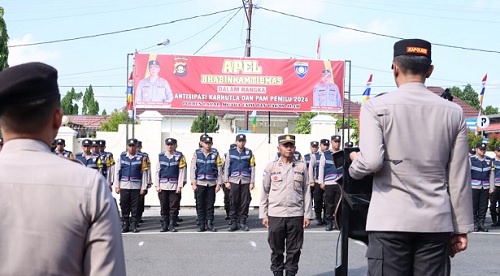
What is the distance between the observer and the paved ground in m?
9.25

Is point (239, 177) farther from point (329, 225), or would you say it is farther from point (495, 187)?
point (495, 187)

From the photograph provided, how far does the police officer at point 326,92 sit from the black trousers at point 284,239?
9611 millimetres

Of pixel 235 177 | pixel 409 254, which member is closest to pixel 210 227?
pixel 235 177

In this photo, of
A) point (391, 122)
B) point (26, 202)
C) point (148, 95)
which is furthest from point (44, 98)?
point (148, 95)

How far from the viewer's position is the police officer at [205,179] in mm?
14156

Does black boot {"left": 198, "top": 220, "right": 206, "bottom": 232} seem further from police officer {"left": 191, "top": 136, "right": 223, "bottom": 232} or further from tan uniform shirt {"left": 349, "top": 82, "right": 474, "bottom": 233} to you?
tan uniform shirt {"left": 349, "top": 82, "right": 474, "bottom": 233}

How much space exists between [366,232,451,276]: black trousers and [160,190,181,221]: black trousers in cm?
1059

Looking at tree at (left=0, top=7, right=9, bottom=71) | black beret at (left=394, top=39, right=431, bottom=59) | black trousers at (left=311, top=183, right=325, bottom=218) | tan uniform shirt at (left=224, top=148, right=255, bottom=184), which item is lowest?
black trousers at (left=311, top=183, right=325, bottom=218)

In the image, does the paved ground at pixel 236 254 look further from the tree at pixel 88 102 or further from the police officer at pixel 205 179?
the tree at pixel 88 102

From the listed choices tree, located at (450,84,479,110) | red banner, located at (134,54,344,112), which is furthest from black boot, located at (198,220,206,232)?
tree, located at (450,84,479,110)

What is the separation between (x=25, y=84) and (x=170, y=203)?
39.5ft

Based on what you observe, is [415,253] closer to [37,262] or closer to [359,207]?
[359,207]

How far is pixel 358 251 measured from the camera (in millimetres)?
10852

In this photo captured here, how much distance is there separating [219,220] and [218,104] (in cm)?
331
